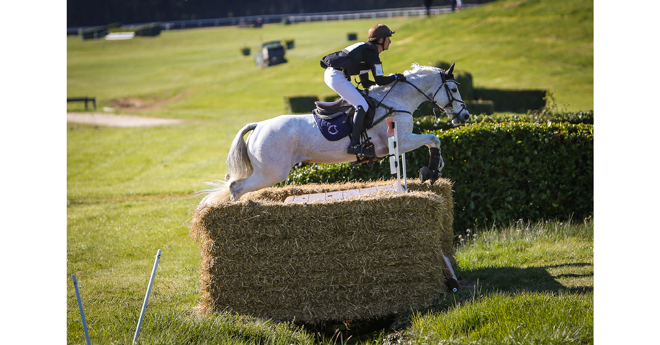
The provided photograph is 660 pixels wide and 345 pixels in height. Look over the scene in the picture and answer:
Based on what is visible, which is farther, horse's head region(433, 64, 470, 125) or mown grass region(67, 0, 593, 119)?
mown grass region(67, 0, 593, 119)

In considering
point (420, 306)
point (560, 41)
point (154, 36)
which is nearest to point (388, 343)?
point (420, 306)

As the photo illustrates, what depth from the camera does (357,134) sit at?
505 cm

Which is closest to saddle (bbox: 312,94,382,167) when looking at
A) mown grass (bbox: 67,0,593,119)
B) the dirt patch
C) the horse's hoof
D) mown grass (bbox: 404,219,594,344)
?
the horse's hoof

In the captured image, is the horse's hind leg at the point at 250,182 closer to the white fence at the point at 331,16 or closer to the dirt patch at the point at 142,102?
the dirt patch at the point at 142,102

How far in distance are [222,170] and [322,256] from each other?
28.3 feet

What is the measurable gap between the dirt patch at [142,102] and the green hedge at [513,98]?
660 inches

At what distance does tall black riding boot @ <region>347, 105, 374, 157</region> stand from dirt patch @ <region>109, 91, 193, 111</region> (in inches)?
950

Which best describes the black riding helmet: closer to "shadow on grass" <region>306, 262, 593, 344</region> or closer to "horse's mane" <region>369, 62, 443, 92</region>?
"horse's mane" <region>369, 62, 443, 92</region>

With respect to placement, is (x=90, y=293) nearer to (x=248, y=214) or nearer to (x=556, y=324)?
(x=248, y=214)

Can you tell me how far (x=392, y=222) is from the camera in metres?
4.69

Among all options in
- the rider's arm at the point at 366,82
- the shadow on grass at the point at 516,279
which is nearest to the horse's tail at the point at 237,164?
the rider's arm at the point at 366,82

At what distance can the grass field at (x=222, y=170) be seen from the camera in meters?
4.12

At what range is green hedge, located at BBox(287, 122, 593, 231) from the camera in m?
7.11
